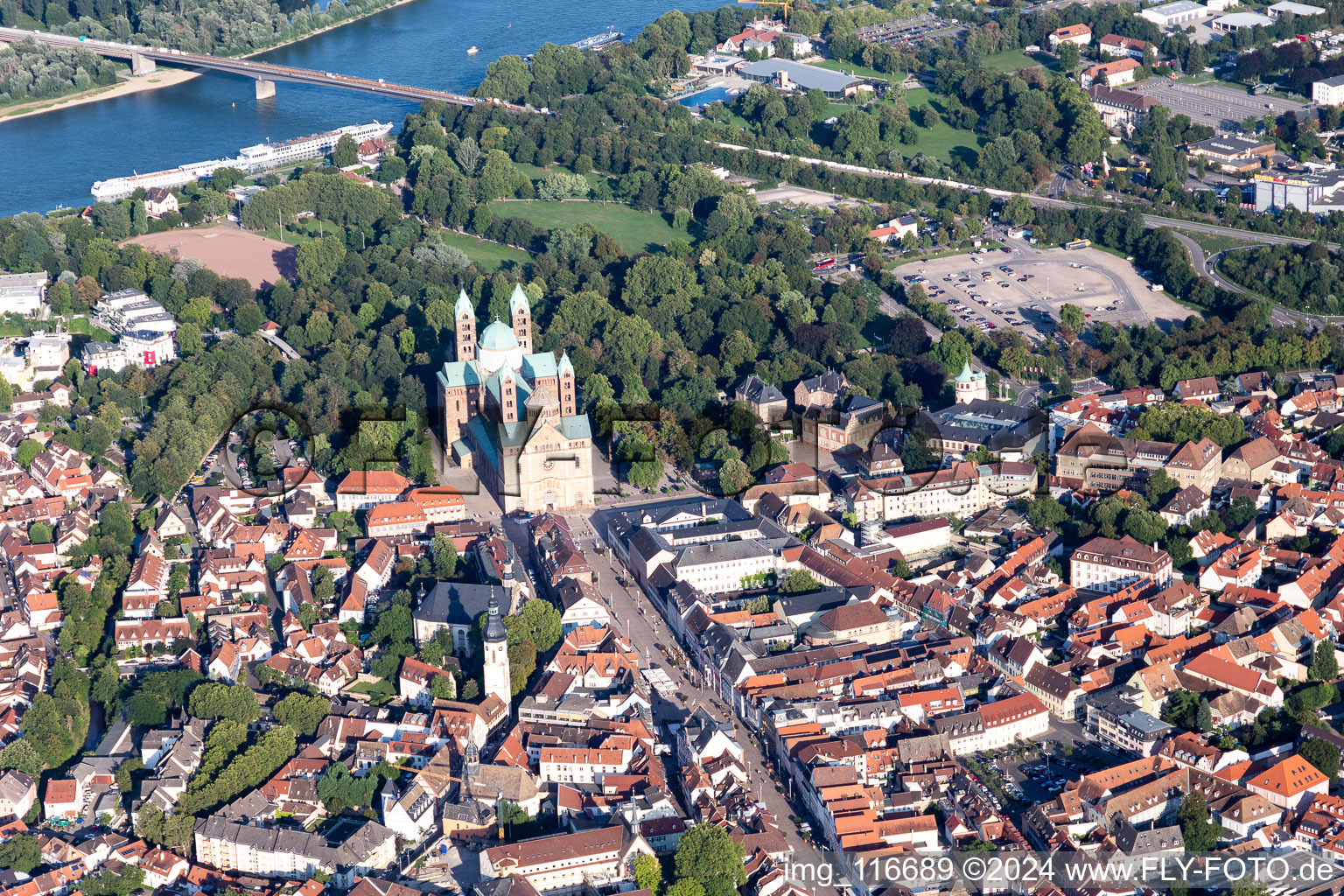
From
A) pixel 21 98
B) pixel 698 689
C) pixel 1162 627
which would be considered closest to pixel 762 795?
pixel 698 689

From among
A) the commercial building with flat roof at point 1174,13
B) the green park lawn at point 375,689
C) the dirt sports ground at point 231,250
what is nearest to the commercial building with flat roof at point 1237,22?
the commercial building with flat roof at point 1174,13

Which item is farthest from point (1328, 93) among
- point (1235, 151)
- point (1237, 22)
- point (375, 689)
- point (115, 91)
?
point (375, 689)

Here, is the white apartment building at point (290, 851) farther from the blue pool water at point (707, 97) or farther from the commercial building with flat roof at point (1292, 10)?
the commercial building with flat roof at point (1292, 10)

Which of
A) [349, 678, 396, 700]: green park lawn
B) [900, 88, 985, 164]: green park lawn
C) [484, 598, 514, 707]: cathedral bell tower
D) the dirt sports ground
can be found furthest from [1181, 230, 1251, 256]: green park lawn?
[349, 678, 396, 700]: green park lawn

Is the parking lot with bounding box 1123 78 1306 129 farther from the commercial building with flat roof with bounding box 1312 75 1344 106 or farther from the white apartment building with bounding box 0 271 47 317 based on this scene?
the white apartment building with bounding box 0 271 47 317

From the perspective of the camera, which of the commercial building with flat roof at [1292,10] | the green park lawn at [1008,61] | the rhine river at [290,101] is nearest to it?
the rhine river at [290,101]

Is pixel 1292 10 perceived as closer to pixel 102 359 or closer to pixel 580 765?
pixel 102 359
